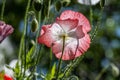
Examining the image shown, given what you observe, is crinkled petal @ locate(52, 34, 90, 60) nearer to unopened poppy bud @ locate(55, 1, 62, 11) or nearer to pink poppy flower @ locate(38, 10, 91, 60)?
pink poppy flower @ locate(38, 10, 91, 60)

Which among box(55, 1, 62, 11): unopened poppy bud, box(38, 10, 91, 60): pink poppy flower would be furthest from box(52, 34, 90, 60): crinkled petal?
box(55, 1, 62, 11): unopened poppy bud

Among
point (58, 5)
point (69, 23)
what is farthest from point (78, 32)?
point (58, 5)

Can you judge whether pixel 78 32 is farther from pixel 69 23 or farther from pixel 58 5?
pixel 58 5

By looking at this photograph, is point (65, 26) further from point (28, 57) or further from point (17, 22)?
point (17, 22)

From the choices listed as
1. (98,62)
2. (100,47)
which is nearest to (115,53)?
(100,47)

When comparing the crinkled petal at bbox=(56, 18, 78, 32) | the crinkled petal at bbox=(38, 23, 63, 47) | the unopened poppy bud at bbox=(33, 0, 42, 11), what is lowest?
the crinkled petal at bbox=(38, 23, 63, 47)

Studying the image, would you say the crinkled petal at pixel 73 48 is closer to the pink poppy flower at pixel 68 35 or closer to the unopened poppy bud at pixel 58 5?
the pink poppy flower at pixel 68 35

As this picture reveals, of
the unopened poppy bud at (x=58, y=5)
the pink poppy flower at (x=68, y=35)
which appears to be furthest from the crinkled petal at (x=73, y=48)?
the unopened poppy bud at (x=58, y=5)
